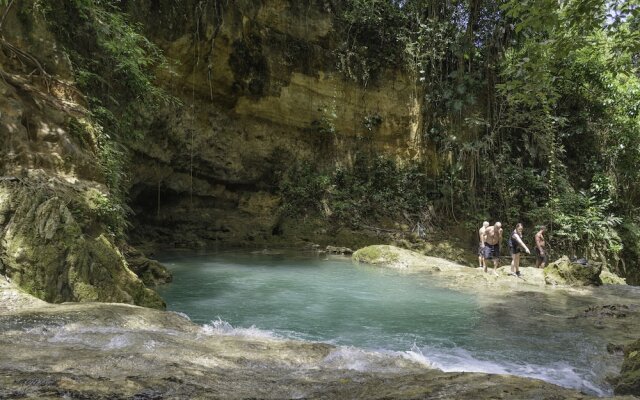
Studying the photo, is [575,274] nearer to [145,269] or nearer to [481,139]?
[481,139]

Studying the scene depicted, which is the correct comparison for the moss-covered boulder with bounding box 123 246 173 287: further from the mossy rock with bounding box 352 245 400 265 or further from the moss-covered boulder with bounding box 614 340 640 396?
the moss-covered boulder with bounding box 614 340 640 396

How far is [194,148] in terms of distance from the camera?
57.9 ft

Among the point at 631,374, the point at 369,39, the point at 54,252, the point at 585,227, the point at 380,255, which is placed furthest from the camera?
the point at 369,39

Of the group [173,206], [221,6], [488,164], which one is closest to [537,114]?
[488,164]

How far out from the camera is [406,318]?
25.8 ft

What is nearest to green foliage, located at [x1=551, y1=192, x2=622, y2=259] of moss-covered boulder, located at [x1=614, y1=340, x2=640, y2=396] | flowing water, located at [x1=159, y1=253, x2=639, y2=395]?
flowing water, located at [x1=159, y1=253, x2=639, y2=395]

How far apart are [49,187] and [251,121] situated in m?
12.6

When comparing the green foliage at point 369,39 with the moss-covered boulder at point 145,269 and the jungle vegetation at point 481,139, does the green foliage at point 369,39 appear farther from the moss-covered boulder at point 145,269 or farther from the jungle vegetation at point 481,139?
the moss-covered boulder at point 145,269

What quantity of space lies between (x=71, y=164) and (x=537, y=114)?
17.7 m

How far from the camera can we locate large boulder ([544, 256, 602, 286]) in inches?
464

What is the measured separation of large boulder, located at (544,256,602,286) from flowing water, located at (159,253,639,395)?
3.01ft

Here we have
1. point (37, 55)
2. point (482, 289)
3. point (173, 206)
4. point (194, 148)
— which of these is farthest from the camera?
point (173, 206)

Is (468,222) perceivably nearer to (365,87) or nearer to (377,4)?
(365,87)

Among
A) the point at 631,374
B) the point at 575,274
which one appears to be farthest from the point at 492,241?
the point at 631,374
